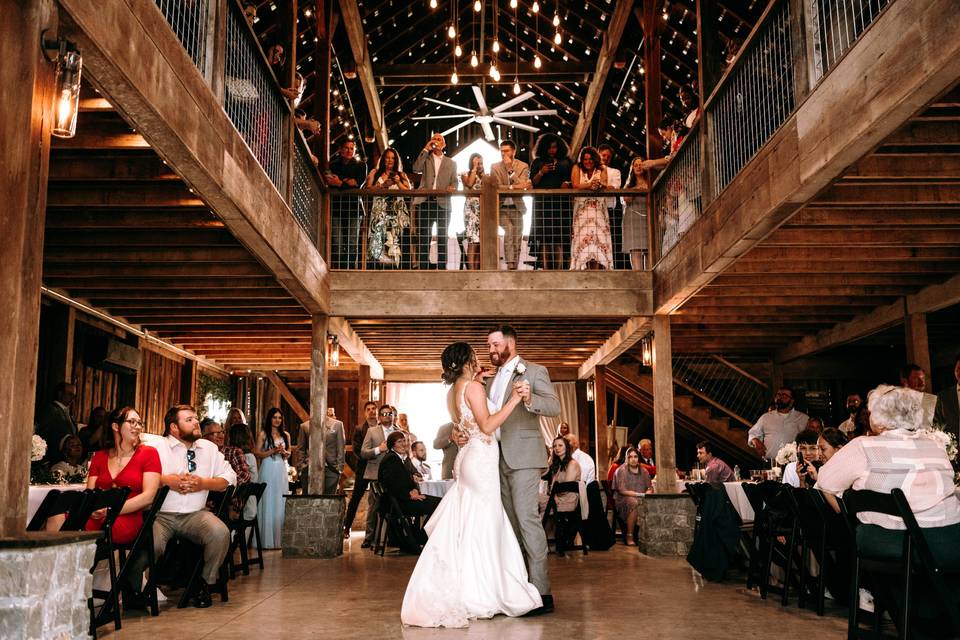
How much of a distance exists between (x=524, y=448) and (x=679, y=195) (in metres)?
4.66

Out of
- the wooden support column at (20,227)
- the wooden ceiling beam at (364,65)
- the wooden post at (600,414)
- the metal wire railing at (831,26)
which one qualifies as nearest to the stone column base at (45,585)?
the wooden support column at (20,227)

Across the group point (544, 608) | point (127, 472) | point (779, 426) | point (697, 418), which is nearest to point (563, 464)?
point (779, 426)

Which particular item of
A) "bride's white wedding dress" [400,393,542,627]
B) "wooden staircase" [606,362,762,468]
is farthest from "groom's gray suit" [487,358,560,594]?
"wooden staircase" [606,362,762,468]

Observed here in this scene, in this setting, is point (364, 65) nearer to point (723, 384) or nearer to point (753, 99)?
point (723, 384)

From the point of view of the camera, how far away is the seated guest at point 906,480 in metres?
4.11

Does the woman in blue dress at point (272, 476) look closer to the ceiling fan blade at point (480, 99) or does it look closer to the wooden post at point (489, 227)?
the wooden post at point (489, 227)

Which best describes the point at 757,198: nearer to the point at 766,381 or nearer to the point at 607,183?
the point at 607,183

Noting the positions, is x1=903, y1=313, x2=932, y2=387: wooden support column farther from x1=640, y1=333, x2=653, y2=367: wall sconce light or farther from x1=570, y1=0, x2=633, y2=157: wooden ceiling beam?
x1=570, y1=0, x2=633, y2=157: wooden ceiling beam

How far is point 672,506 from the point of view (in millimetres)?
9750

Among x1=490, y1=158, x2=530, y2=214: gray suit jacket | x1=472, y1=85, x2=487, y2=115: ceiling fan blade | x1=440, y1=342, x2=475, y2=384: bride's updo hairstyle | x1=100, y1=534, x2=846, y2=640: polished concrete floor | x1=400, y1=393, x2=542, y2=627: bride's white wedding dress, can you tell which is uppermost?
x1=472, y1=85, x2=487, y2=115: ceiling fan blade

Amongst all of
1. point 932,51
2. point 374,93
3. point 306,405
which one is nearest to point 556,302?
point 932,51

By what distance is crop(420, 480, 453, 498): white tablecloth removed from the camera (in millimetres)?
A: 10367

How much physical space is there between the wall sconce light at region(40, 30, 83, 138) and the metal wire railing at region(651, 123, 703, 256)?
19.5 ft

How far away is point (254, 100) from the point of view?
7.12 m
